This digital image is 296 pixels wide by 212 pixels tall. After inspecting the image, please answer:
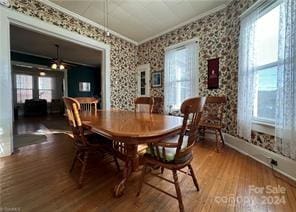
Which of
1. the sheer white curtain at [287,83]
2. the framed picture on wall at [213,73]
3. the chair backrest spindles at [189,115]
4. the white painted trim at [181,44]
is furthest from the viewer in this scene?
the white painted trim at [181,44]

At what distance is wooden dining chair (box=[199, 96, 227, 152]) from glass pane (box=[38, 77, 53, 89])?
27.8 feet

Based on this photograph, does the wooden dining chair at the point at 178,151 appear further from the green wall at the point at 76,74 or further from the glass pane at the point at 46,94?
the glass pane at the point at 46,94

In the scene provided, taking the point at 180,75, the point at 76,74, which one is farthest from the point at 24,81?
the point at 180,75

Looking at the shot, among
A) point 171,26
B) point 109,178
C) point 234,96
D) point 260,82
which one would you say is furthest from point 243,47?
point 109,178

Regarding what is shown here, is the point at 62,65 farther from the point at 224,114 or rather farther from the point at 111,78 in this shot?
the point at 224,114

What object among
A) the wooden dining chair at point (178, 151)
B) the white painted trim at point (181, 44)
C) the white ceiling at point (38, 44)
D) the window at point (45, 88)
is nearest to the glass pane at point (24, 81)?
the window at point (45, 88)

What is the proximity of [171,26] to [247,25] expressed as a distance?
202 cm

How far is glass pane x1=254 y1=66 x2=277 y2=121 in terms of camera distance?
2.18m

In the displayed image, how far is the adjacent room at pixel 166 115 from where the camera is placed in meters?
1.36

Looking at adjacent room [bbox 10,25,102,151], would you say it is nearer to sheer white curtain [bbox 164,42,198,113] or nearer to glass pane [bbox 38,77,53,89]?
glass pane [bbox 38,77,53,89]

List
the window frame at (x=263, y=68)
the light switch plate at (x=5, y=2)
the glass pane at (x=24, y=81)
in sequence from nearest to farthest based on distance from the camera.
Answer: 1. the window frame at (x=263, y=68)
2. the light switch plate at (x=5, y=2)
3. the glass pane at (x=24, y=81)

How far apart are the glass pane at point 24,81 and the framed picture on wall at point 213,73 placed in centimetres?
851

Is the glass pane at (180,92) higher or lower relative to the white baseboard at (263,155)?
higher

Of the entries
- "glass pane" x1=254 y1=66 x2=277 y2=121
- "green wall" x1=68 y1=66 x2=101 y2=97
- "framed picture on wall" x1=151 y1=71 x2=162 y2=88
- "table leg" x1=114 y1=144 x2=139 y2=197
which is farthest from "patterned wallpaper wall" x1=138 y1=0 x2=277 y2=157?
"green wall" x1=68 y1=66 x2=101 y2=97
